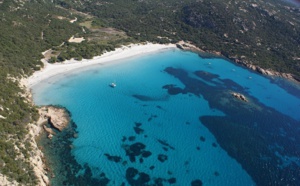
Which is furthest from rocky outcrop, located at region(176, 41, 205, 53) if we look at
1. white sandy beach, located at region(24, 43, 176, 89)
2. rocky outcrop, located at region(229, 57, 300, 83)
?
rocky outcrop, located at region(229, 57, 300, 83)

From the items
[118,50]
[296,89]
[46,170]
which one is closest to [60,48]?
[118,50]

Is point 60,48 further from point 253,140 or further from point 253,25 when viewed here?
point 253,25

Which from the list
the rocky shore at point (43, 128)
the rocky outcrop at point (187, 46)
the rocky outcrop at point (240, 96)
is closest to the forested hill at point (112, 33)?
the rocky shore at point (43, 128)

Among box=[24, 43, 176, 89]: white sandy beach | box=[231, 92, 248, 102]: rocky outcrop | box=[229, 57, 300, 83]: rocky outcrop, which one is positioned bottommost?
box=[229, 57, 300, 83]: rocky outcrop

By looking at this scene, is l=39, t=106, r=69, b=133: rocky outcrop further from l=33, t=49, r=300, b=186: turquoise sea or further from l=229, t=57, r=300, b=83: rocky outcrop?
l=229, t=57, r=300, b=83: rocky outcrop

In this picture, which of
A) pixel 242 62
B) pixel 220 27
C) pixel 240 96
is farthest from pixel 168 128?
pixel 220 27

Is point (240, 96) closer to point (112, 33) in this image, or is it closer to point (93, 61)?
point (93, 61)
